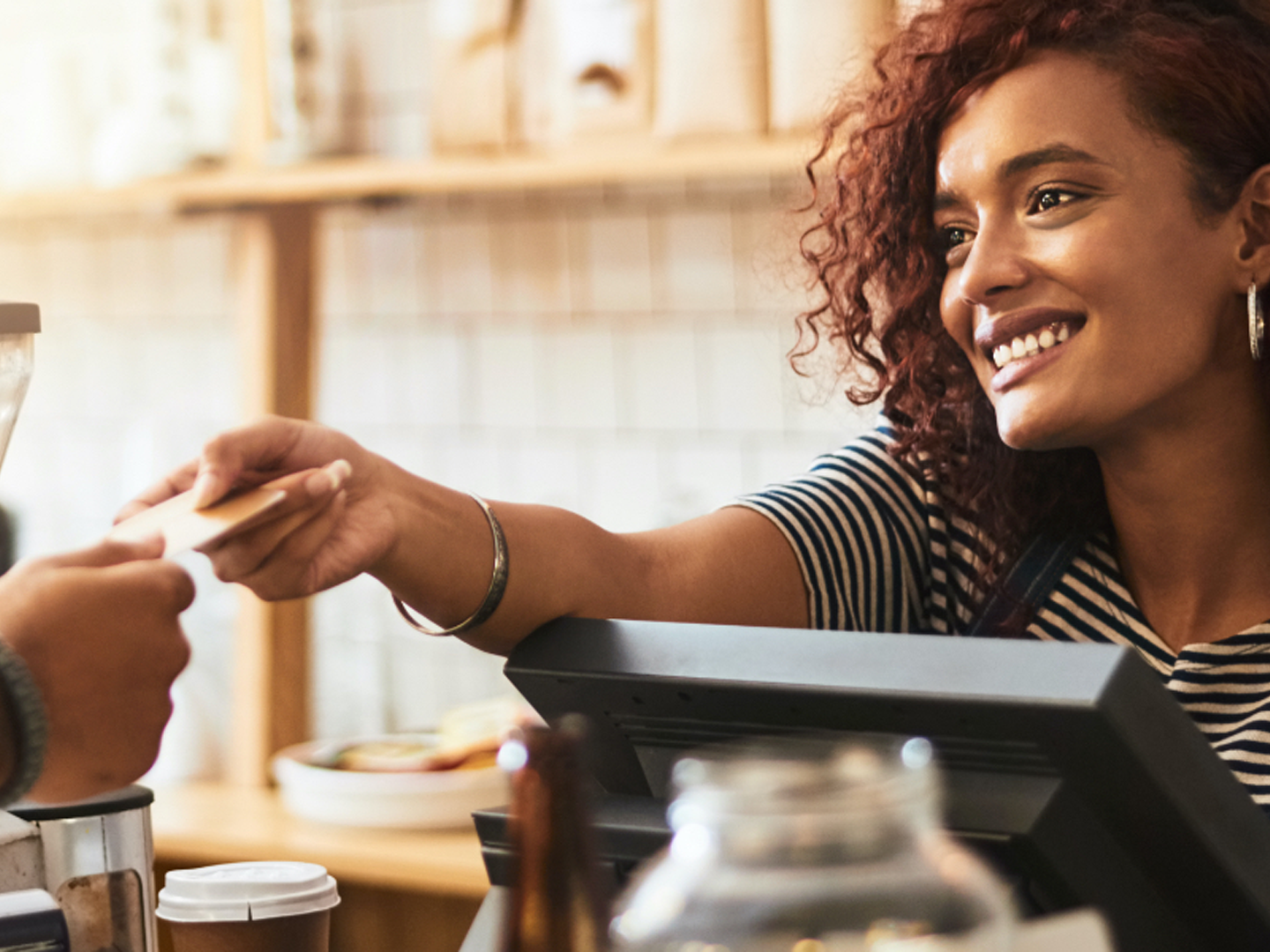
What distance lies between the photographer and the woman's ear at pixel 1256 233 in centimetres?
125

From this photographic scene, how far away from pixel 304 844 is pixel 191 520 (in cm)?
144

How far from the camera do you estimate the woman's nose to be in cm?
125

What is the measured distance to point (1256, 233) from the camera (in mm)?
1265

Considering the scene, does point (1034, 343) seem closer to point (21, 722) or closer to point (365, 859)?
point (21, 722)

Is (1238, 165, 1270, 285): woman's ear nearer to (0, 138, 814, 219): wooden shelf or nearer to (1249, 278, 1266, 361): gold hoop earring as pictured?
(1249, 278, 1266, 361): gold hoop earring

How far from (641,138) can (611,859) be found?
154 centimetres

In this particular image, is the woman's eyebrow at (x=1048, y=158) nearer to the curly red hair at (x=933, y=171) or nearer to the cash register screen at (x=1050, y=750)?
the curly red hair at (x=933, y=171)

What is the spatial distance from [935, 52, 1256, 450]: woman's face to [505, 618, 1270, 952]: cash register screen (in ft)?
1.89

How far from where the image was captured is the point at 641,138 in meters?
2.12

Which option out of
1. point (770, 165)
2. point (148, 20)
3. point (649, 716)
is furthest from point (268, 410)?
point (649, 716)

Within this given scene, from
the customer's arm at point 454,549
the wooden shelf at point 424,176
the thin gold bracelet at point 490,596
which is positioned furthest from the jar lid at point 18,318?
the wooden shelf at point 424,176

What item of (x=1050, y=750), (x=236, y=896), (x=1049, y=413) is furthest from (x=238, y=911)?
(x=1049, y=413)

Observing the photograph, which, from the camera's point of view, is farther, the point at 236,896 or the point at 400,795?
the point at 400,795

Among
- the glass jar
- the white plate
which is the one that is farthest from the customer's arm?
the white plate
